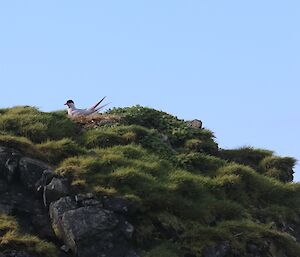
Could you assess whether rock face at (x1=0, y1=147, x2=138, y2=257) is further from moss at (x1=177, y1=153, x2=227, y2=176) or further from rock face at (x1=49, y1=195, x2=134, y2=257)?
moss at (x1=177, y1=153, x2=227, y2=176)

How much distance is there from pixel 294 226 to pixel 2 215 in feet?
24.8

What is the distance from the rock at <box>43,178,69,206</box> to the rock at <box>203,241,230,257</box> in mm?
3283

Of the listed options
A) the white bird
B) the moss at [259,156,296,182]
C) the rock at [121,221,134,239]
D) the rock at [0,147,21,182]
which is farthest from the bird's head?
the rock at [121,221,134,239]

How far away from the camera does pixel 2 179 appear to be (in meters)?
15.5

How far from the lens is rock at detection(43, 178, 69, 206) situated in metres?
14.8

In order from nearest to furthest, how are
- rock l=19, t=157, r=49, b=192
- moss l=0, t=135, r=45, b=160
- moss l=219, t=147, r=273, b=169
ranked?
rock l=19, t=157, r=49, b=192, moss l=0, t=135, r=45, b=160, moss l=219, t=147, r=273, b=169

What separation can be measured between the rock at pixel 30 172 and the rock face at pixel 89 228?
1.00 meters

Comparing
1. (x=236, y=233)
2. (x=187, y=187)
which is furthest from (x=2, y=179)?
(x=236, y=233)

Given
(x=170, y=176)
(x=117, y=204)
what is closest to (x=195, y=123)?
(x=170, y=176)

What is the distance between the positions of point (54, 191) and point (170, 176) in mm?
3189

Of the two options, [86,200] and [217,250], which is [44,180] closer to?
[86,200]

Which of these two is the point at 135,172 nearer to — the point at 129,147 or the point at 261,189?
the point at 129,147

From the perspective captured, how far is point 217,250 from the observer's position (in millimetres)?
14406

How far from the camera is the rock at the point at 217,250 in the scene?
14302mm
